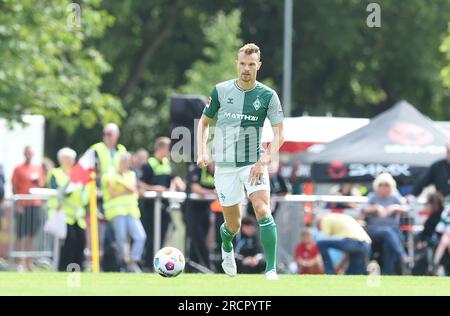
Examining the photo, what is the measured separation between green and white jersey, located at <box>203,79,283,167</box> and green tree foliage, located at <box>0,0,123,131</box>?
16182 mm

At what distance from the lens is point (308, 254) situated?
21.5m

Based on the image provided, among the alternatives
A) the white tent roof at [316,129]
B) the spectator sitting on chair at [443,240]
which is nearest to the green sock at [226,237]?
the spectator sitting on chair at [443,240]

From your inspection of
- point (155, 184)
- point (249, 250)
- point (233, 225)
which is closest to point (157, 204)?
point (155, 184)

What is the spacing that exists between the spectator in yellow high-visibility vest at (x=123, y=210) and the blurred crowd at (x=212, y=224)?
14mm

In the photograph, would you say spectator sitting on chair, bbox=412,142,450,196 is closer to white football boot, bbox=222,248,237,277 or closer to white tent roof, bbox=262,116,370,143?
white football boot, bbox=222,248,237,277

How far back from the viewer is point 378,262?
66.3 feet

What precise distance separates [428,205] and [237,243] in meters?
2.77

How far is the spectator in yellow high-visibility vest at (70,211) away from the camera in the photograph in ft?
67.7

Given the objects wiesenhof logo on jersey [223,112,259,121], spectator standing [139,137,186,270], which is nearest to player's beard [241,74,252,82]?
wiesenhof logo on jersey [223,112,259,121]

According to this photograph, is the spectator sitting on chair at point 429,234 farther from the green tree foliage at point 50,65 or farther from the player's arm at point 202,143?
the green tree foliage at point 50,65

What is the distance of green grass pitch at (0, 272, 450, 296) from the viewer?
1234cm
